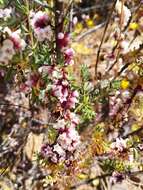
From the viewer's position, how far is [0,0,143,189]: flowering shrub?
159cm

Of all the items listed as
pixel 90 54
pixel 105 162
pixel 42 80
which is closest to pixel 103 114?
pixel 105 162

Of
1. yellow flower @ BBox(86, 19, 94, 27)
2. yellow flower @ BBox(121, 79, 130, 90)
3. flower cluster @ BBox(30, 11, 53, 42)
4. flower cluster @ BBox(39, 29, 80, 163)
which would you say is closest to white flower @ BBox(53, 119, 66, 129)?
flower cluster @ BBox(39, 29, 80, 163)

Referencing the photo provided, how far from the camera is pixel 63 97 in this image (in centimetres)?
166

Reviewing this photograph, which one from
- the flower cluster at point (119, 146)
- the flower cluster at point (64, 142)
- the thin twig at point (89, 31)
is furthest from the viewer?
the thin twig at point (89, 31)

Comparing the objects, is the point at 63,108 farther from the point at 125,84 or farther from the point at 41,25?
the point at 125,84

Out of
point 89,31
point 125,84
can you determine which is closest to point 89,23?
point 89,31

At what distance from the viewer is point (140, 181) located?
239 centimetres

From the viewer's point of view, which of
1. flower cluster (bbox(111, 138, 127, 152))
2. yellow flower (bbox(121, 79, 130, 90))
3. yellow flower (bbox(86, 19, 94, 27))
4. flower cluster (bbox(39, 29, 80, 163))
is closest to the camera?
flower cluster (bbox(39, 29, 80, 163))

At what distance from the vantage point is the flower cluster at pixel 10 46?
4.89 ft

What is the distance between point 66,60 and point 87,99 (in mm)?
192

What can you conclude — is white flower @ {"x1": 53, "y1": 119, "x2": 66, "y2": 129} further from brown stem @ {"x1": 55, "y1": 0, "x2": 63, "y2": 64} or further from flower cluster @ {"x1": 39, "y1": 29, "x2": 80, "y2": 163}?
brown stem @ {"x1": 55, "y1": 0, "x2": 63, "y2": 64}

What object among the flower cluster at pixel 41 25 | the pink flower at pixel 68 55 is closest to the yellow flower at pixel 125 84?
the pink flower at pixel 68 55

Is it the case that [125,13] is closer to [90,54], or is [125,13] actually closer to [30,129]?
[30,129]

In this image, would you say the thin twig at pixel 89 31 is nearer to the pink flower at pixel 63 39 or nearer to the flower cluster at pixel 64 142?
the flower cluster at pixel 64 142
